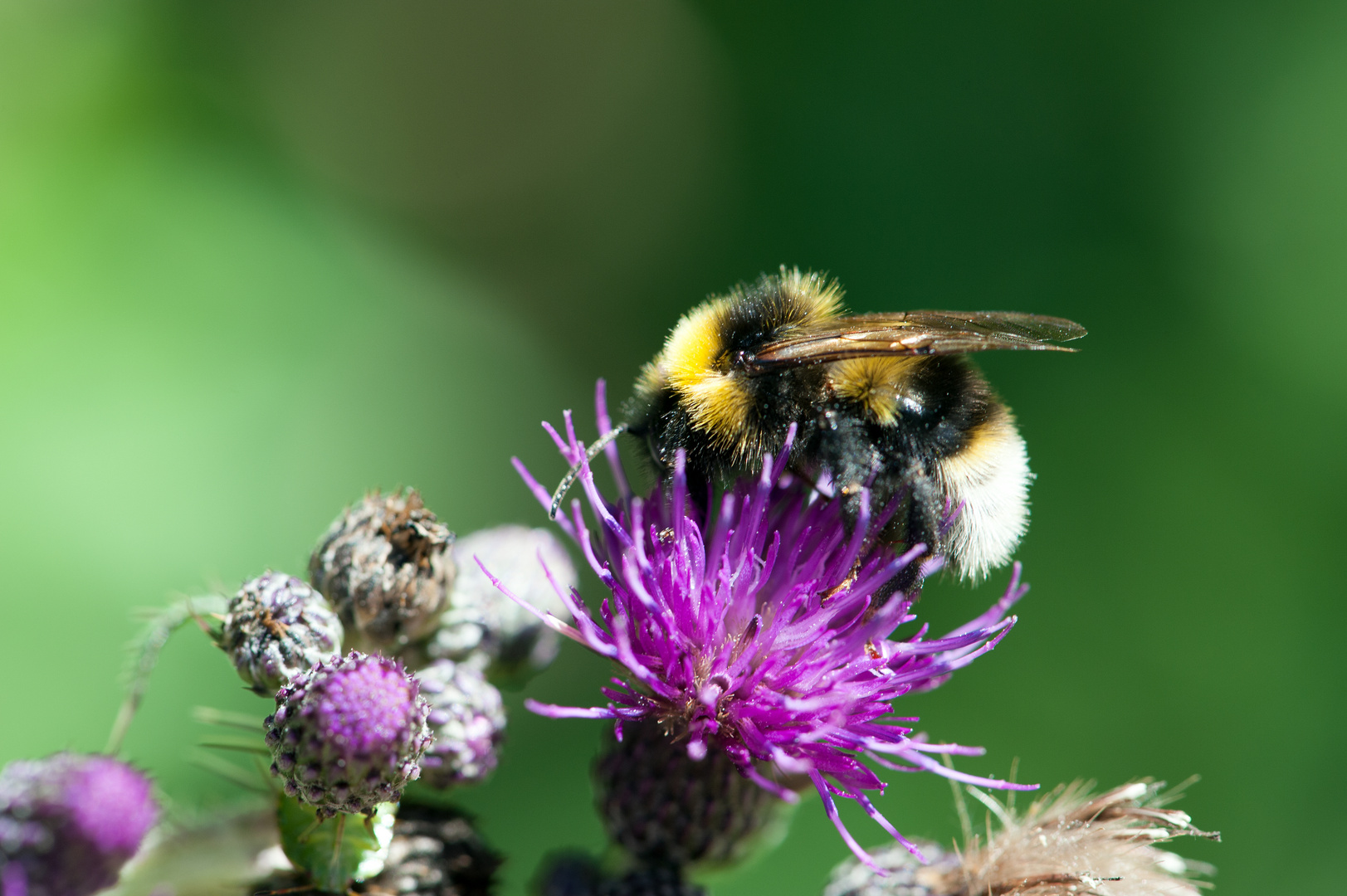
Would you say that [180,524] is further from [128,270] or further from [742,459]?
[742,459]

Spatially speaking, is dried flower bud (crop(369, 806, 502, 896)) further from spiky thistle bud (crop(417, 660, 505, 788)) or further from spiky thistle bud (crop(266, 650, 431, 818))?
spiky thistle bud (crop(266, 650, 431, 818))

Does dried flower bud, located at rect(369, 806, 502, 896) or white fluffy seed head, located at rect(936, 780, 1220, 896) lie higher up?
white fluffy seed head, located at rect(936, 780, 1220, 896)

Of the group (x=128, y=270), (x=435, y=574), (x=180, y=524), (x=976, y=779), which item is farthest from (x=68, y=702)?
(x=976, y=779)

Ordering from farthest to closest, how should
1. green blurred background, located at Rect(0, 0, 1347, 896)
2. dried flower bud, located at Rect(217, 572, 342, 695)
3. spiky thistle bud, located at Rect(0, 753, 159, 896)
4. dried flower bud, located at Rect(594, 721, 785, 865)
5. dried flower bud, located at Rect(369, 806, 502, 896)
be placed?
green blurred background, located at Rect(0, 0, 1347, 896)
dried flower bud, located at Rect(594, 721, 785, 865)
dried flower bud, located at Rect(369, 806, 502, 896)
dried flower bud, located at Rect(217, 572, 342, 695)
spiky thistle bud, located at Rect(0, 753, 159, 896)

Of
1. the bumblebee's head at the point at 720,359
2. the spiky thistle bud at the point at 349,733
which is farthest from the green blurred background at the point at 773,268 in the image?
the bumblebee's head at the point at 720,359

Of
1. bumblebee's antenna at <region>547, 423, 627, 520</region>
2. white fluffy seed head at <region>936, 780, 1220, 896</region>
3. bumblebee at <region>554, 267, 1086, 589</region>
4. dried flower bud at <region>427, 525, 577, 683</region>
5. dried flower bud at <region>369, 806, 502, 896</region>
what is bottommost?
dried flower bud at <region>369, 806, 502, 896</region>

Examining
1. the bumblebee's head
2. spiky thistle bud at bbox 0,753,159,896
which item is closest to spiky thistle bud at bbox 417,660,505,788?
spiky thistle bud at bbox 0,753,159,896

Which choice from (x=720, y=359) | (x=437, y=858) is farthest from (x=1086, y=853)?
(x=437, y=858)

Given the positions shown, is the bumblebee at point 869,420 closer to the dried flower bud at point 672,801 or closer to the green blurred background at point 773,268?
the dried flower bud at point 672,801
